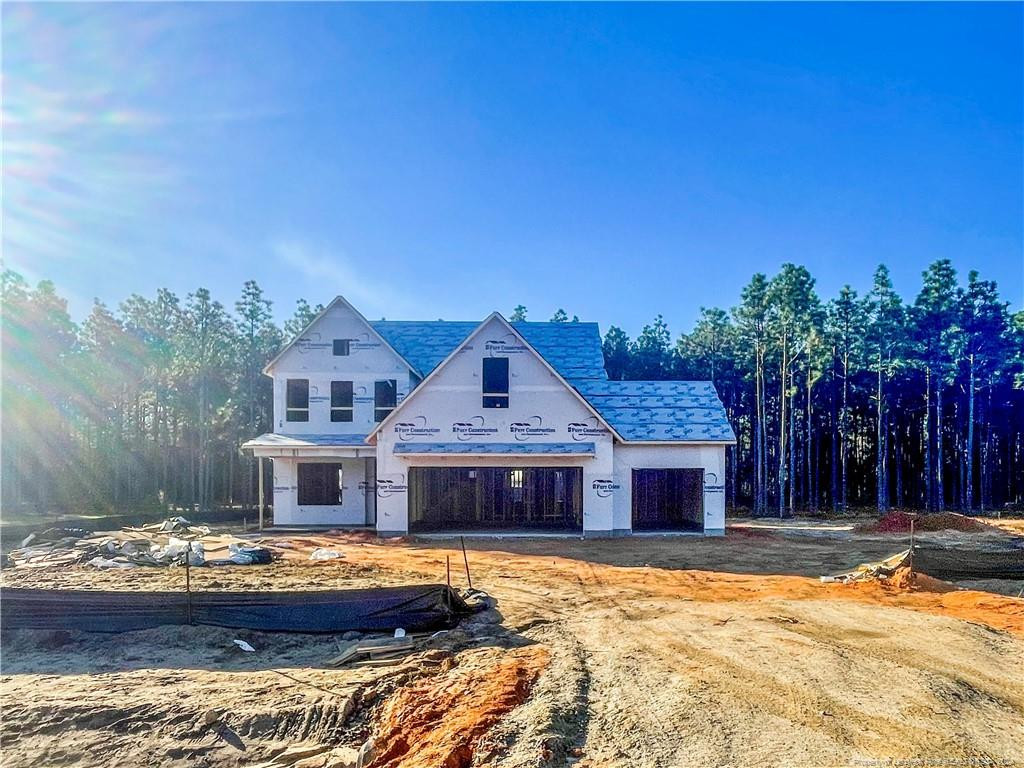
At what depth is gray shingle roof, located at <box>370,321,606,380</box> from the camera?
24.6m

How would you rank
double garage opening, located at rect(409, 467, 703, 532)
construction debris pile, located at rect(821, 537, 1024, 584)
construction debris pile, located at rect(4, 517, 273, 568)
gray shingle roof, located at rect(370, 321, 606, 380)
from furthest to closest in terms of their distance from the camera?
gray shingle roof, located at rect(370, 321, 606, 380)
double garage opening, located at rect(409, 467, 703, 532)
construction debris pile, located at rect(4, 517, 273, 568)
construction debris pile, located at rect(821, 537, 1024, 584)

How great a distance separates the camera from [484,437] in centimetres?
2028

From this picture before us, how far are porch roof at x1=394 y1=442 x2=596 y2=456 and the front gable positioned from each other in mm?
153

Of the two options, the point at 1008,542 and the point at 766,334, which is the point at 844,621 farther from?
the point at 766,334

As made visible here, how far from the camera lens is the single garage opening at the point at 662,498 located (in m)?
22.6

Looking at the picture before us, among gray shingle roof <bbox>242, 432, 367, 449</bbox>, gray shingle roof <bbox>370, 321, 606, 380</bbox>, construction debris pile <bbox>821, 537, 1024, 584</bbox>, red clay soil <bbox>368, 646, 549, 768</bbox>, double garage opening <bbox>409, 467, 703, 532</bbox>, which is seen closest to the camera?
red clay soil <bbox>368, 646, 549, 768</bbox>

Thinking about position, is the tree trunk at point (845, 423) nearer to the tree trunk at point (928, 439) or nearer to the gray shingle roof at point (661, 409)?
the tree trunk at point (928, 439)

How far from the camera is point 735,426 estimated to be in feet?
140

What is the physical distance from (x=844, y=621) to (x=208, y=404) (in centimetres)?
3468

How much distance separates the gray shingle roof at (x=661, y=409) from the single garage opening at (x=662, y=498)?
244 cm

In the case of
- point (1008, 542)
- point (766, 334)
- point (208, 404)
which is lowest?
point (1008, 542)

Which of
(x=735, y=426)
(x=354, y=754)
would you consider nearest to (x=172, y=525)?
(x=354, y=754)

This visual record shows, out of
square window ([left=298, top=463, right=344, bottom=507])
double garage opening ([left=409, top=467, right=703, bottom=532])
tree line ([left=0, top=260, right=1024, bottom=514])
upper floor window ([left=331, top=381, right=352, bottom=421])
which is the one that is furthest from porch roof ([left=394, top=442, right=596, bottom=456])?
tree line ([left=0, top=260, right=1024, bottom=514])

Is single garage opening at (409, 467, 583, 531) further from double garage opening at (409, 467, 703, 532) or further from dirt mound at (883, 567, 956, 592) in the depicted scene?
dirt mound at (883, 567, 956, 592)
